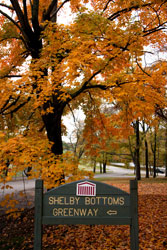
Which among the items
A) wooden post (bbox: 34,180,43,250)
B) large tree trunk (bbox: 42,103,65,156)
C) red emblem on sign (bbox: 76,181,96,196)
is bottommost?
wooden post (bbox: 34,180,43,250)

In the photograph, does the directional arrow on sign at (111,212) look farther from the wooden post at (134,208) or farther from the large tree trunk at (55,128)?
the large tree trunk at (55,128)

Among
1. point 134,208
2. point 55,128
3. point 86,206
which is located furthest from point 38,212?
point 55,128

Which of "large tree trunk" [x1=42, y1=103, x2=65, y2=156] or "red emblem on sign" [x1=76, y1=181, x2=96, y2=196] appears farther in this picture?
"large tree trunk" [x1=42, y1=103, x2=65, y2=156]

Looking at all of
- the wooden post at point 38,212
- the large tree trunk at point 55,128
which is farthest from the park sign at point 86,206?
the large tree trunk at point 55,128

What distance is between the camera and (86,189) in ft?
9.47

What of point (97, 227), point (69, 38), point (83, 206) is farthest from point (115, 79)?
point (97, 227)

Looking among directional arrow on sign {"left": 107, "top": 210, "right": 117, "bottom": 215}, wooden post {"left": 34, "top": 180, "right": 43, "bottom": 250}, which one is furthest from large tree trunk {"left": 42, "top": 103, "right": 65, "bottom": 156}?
directional arrow on sign {"left": 107, "top": 210, "right": 117, "bottom": 215}

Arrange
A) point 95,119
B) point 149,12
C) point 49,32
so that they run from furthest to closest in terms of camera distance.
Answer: point 95,119 < point 149,12 < point 49,32

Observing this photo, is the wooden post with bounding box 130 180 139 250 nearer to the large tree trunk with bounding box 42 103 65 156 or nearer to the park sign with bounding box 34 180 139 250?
the park sign with bounding box 34 180 139 250

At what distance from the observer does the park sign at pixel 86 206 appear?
2.81 m

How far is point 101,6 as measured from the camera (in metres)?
8.34

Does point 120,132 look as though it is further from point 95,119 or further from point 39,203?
point 39,203

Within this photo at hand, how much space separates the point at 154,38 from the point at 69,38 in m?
3.79

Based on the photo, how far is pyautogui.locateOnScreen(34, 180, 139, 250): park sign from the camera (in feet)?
9.23
